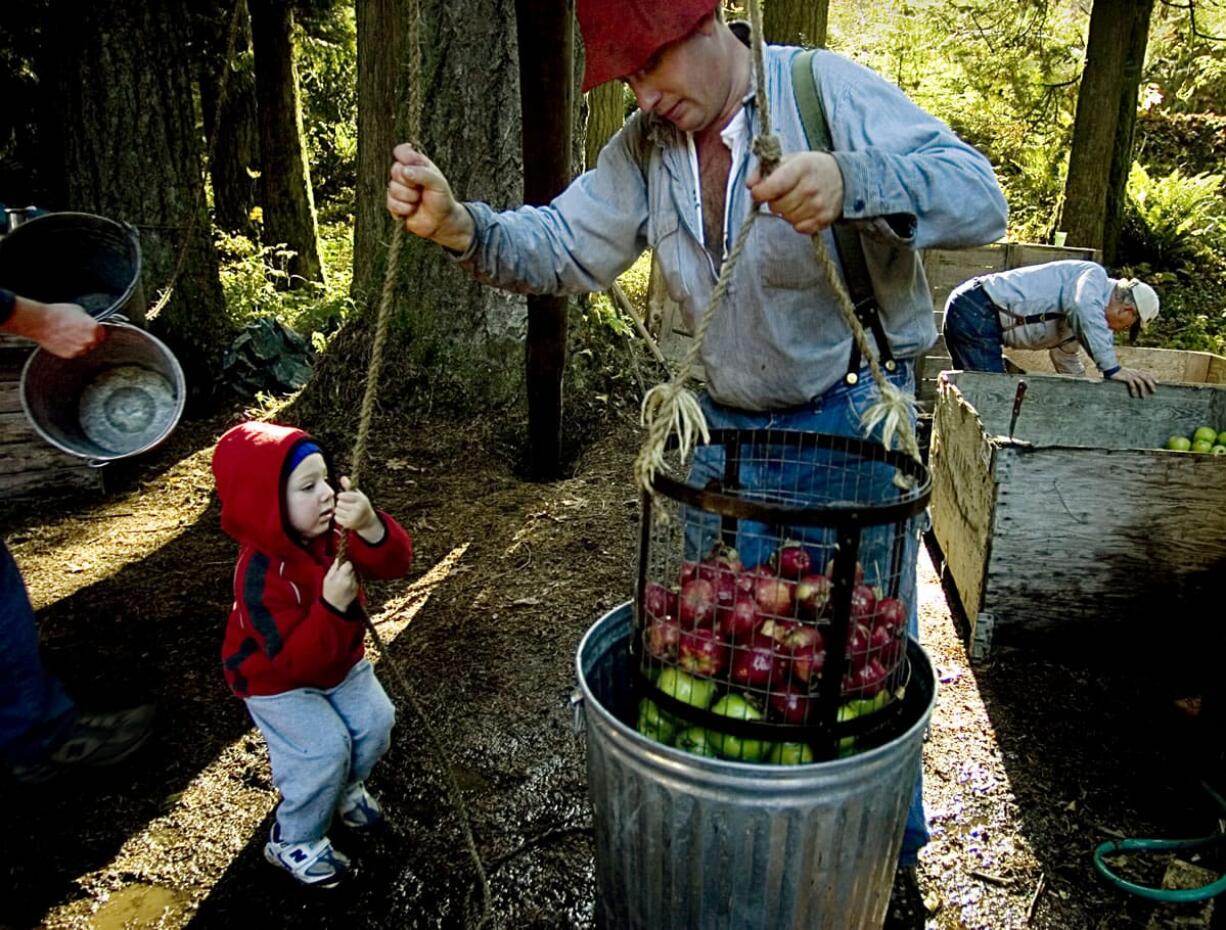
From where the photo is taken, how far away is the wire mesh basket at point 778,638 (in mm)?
1679

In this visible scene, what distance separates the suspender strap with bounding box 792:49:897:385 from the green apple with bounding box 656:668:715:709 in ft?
3.20

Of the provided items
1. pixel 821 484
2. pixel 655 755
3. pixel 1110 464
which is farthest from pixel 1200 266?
pixel 655 755

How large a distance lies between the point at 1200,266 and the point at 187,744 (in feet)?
45.1

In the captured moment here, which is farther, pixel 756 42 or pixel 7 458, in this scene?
pixel 7 458

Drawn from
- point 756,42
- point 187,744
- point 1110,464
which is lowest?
point 187,744

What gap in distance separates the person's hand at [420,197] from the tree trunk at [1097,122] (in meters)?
10.0

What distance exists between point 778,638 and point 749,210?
36.5 inches

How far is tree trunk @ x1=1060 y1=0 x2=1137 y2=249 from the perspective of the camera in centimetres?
969

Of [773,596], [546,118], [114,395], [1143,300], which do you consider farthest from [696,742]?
[1143,300]

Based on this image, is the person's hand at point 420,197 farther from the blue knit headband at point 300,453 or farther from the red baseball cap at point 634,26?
the blue knit headband at point 300,453

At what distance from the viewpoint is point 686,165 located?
2254mm

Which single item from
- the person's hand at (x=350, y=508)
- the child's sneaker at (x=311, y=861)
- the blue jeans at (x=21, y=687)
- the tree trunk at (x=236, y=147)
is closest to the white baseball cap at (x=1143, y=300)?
the person's hand at (x=350, y=508)

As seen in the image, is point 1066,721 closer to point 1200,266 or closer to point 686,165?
point 686,165

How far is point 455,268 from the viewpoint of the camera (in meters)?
6.16
